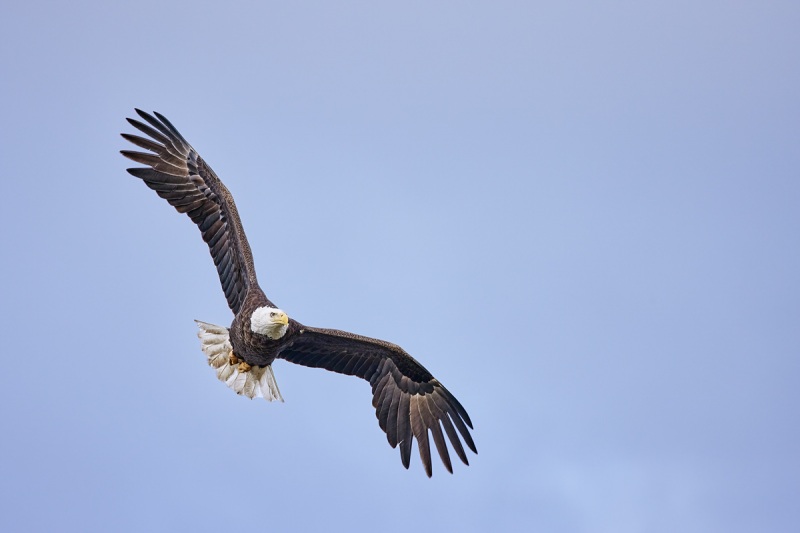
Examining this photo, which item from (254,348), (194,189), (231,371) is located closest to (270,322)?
(254,348)

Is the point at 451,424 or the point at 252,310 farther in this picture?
the point at 451,424

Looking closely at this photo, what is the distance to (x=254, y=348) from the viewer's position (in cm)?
1281

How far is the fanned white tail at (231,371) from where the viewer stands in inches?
540

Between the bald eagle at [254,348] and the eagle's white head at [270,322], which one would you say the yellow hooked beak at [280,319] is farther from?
the bald eagle at [254,348]

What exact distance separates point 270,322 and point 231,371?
1.85 m

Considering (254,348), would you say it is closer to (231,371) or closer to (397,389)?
(231,371)

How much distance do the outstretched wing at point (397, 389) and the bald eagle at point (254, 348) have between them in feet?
0.04

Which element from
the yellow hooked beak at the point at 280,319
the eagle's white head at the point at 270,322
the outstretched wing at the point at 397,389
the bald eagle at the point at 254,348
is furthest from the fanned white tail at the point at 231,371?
the yellow hooked beak at the point at 280,319

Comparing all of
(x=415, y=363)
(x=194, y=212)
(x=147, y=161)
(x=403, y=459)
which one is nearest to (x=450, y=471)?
(x=403, y=459)

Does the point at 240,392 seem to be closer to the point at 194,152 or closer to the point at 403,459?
the point at 403,459

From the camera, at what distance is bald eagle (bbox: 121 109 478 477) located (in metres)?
13.2

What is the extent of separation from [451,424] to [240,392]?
2.89 metres

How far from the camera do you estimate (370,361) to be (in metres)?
13.7

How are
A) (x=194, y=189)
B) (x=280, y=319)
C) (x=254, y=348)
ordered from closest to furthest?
(x=280, y=319), (x=254, y=348), (x=194, y=189)
